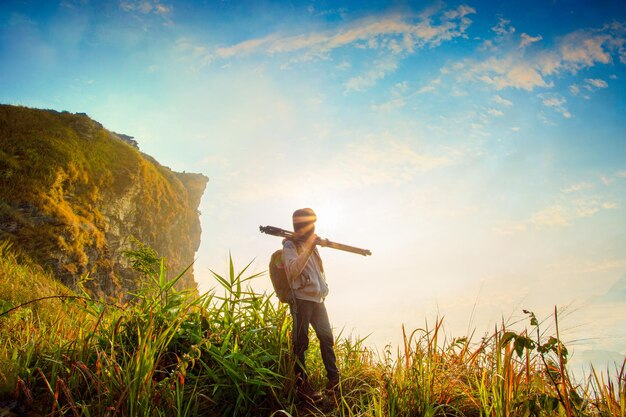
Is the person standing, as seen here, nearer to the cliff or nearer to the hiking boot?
the hiking boot

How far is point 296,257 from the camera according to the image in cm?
384

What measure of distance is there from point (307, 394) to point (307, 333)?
1.99 feet

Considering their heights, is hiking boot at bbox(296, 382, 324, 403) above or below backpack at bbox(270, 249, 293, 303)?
below

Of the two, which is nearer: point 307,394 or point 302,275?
point 307,394

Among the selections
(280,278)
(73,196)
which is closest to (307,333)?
(280,278)

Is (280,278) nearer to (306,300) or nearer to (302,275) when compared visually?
(302,275)

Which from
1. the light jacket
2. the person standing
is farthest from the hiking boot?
the light jacket

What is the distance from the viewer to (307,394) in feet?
11.0

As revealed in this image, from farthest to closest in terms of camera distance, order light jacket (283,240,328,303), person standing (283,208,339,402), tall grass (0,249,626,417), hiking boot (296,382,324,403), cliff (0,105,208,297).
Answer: cliff (0,105,208,297), light jacket (283,240,328,303), person standing (283,208,339,402), hiking boot (296,382,324,403), tall grass (0,249,626,417)

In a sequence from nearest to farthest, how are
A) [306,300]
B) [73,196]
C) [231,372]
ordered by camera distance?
[231,372], [306,300], [73,196]

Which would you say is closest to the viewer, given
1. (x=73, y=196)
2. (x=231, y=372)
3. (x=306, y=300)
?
(x=231, y=372)

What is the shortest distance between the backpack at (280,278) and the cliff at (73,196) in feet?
16.7

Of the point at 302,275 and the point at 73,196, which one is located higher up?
the point at 73,196

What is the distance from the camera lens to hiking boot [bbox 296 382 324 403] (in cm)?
334
